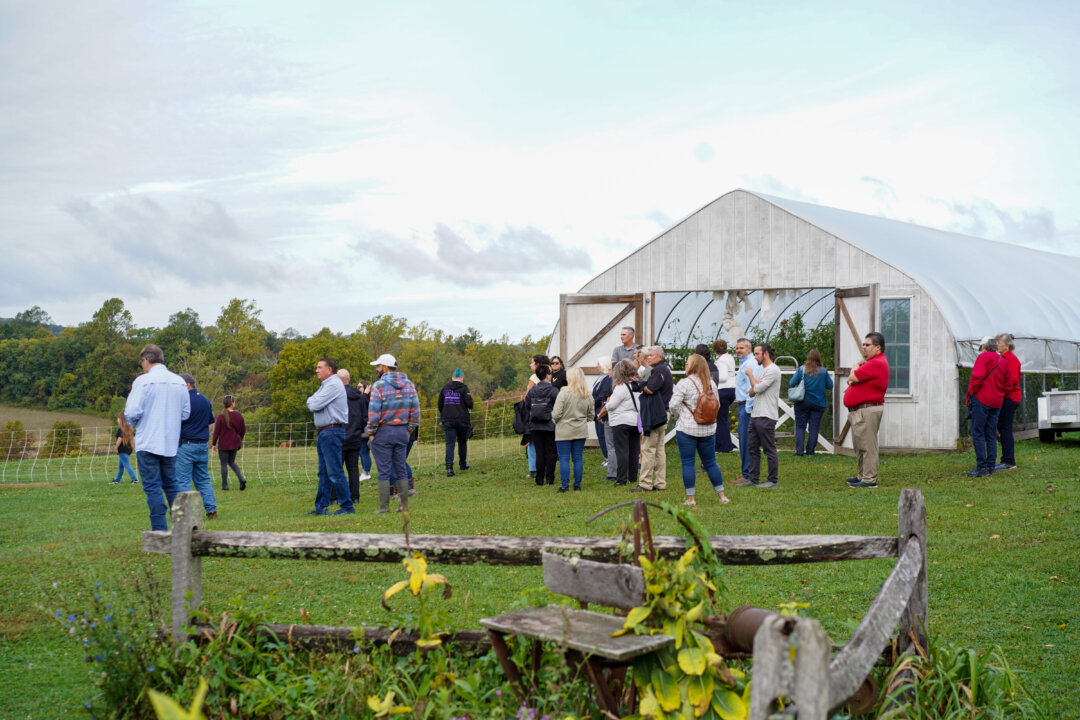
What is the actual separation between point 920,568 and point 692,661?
5.01 feet

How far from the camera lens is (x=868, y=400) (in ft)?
35.7

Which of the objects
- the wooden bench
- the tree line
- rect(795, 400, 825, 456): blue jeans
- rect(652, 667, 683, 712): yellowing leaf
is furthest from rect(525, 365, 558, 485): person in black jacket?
the tree line

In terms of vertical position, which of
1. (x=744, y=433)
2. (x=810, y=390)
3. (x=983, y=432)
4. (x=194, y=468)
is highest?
(x=810, y=390)

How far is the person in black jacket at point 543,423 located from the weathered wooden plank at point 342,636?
8.29m

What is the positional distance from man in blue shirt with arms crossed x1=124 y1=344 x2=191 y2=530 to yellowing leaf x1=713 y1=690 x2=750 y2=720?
655 cm

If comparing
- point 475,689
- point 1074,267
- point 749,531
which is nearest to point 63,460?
point 749,531

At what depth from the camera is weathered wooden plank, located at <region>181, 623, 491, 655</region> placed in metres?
4.00

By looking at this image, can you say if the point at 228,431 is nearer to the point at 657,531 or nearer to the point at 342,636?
the point at 657,531

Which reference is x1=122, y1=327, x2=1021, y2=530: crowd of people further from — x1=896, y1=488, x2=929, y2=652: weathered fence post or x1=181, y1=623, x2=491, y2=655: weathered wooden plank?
x1=896, y1=488, x2=929, y2=652: weathered fence post

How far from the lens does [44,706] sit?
4.37 m

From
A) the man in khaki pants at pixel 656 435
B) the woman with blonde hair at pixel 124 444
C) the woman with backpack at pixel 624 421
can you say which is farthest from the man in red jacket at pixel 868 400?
the woman with blonde hair at pixel 124 444

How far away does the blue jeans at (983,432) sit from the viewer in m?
11.6

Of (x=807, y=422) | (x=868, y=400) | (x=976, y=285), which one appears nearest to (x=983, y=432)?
(x=868, y=400)

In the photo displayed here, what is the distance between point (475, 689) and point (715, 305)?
1813 centimetres
